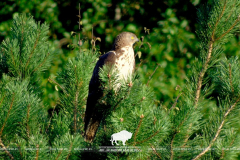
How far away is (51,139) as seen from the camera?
2.03m

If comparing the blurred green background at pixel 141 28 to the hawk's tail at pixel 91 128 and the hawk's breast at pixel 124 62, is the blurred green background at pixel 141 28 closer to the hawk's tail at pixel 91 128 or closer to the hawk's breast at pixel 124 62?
the hawk's breast at pixel 124 62

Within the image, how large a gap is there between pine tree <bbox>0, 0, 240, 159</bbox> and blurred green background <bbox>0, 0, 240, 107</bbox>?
2.26 m

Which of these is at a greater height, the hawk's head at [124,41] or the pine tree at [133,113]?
the hawk's head at [124,41]


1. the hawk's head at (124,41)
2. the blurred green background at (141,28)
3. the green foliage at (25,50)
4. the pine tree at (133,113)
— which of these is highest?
the blurred green background at (141,28)

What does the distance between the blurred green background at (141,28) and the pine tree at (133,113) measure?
2.26m

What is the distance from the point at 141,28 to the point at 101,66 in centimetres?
277

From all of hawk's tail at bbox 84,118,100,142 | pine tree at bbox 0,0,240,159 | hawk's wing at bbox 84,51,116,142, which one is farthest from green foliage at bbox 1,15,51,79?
hawk's tail at bbox 84,118,100,142

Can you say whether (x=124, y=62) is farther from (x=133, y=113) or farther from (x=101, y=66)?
(x=133, y=113)

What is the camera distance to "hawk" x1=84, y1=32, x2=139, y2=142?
2.31 metres

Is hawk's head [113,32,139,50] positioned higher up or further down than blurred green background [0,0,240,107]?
further down

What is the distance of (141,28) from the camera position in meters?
5.42

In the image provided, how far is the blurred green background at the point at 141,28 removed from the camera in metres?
4.84

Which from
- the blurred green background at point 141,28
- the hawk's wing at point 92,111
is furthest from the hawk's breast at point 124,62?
the blurred green background at point 141,28

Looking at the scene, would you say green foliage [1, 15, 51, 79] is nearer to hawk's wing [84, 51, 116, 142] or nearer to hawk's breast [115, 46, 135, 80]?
hawk's wing [84, 51, 116, 142]
